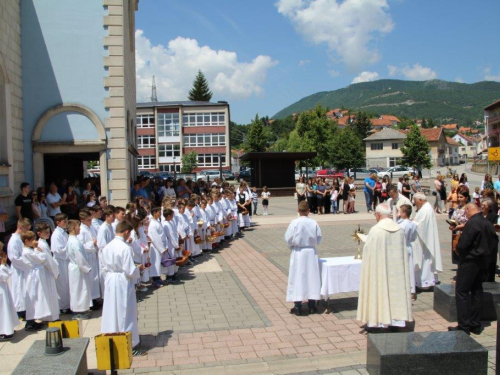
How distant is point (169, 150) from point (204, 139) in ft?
17.0

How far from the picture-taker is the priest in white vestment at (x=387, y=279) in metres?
7.11

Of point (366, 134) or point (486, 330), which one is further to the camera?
point (366, 134)

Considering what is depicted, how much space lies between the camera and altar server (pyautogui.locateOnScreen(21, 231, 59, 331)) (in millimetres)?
7898

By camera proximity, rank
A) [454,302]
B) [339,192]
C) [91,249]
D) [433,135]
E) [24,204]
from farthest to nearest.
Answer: [433,135] < [339,192] < [24,204] < [91,249] < [454,302]

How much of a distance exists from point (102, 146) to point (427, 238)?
10.7 m

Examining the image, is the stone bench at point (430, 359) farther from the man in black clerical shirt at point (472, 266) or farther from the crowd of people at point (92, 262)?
the crowd of people at point (92, 262)

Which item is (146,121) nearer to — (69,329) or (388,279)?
(388,279)

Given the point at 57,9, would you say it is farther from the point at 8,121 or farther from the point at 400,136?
the point at 400,136

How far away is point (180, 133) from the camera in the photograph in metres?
68.9

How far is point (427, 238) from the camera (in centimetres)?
963

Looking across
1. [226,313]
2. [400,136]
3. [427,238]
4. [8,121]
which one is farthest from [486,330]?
[400,136]

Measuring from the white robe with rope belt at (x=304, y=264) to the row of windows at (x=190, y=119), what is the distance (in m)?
61.7

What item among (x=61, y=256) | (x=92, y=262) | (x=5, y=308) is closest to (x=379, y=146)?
(x=92, y=262)

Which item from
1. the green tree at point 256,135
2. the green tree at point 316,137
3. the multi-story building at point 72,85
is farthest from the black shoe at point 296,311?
the green tree at point 256,135
